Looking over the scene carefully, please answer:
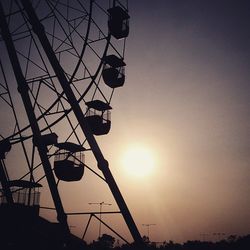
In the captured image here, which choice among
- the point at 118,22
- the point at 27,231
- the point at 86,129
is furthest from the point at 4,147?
the point at 118,22

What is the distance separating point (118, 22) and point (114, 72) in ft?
7.05

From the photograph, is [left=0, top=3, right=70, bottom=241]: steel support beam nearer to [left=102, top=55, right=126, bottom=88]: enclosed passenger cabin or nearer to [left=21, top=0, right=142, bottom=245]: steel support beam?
[left=21, top=0, right=142, bottom=245]: steel support beam

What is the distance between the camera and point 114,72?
15188 mm

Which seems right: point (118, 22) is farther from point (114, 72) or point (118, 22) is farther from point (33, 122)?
point (33, 122)

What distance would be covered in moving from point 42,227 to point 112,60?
7.62 metres

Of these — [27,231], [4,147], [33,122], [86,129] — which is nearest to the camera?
[33,122]

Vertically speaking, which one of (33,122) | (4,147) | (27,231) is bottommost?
(27,231)

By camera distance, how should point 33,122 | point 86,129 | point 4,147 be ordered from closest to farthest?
point 33,122 < point 86,129 < point 4,147

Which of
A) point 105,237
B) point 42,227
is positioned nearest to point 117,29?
point 42,227

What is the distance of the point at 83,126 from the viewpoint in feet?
36.8

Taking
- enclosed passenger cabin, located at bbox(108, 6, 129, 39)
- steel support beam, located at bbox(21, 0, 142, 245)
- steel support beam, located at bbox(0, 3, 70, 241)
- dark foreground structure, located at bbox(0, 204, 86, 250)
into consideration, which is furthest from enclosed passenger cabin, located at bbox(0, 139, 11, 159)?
enclosed passenger cabin, located at bbox(108, 6, 129, 39)

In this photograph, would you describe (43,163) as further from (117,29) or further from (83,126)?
(117,29)

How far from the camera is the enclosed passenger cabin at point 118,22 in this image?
1468cm

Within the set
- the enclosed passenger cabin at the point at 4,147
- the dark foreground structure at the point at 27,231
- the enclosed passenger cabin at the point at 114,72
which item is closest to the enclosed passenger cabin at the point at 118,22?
the enclosed passenger cabin at the point at 114,72
